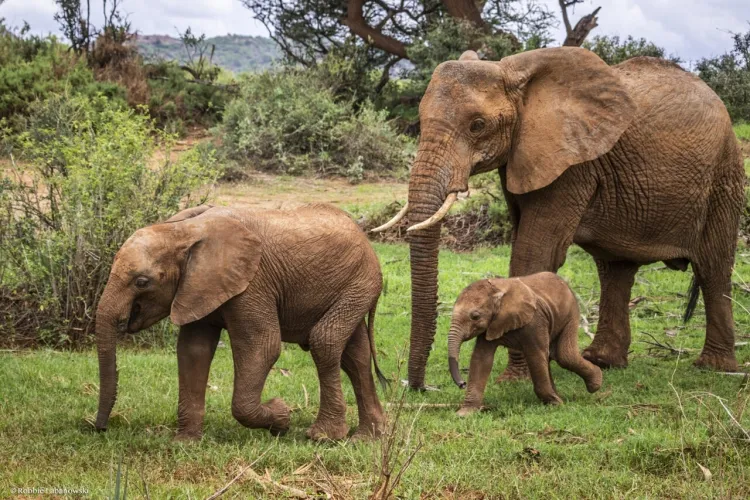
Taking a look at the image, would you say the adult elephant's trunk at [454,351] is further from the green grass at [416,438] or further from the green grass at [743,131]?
the green grass at [743,131]

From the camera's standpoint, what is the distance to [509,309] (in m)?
6.83

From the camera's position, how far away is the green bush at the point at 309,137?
1986 cm

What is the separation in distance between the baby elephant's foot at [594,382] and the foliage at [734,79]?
14254mm

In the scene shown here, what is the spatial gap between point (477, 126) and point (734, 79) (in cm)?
1464

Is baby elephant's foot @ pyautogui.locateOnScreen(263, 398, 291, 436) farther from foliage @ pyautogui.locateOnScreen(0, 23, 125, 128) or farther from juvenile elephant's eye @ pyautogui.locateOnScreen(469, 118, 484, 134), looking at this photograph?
foliage @ pyautogui.locateOnScreen(0, 23, 125, 128)

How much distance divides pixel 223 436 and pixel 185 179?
4.21m

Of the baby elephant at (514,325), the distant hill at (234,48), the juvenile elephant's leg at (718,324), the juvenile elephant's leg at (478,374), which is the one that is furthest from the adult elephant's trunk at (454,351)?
the distant hill at (234,48)

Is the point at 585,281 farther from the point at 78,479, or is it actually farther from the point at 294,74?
the point at 294,74

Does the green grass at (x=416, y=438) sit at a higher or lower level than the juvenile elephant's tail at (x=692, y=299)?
lower

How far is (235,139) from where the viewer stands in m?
20.5

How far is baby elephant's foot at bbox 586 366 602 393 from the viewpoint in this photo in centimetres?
730

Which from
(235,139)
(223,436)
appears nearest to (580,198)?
(223,436)

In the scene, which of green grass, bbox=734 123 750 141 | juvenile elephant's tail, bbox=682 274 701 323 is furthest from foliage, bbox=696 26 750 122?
juvenile elephant's tail, bbox=682 274 701 323

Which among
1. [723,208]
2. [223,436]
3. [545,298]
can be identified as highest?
[723,208]
